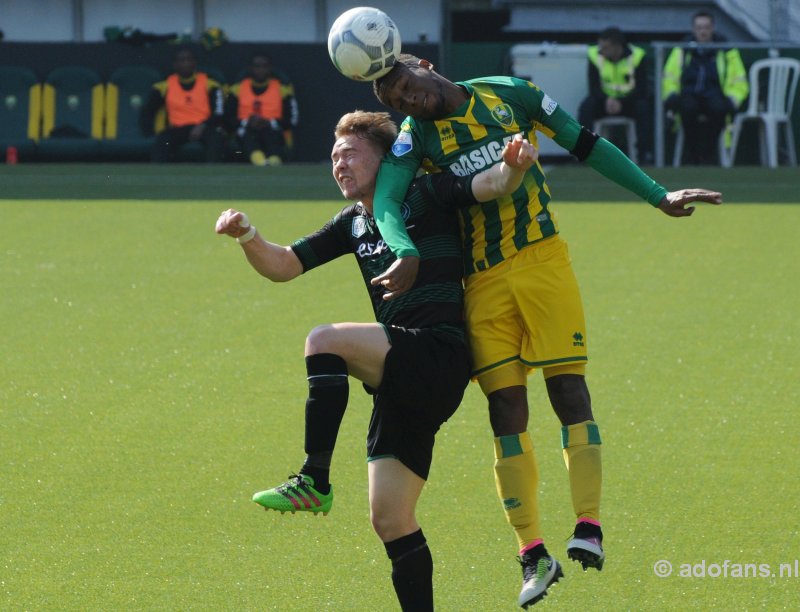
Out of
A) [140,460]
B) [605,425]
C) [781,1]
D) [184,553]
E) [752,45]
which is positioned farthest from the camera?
[781,1]

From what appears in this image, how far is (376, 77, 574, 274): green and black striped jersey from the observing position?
5.10 m

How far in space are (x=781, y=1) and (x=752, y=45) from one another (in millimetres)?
2414

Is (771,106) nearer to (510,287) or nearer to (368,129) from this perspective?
(510,287)

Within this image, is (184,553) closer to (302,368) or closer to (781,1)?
(302,368)

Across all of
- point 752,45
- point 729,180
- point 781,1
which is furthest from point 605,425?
point 781,1

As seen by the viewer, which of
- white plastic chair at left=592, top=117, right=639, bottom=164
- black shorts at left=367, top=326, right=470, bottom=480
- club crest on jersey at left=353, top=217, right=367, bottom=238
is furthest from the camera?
white plastic chair at left=592, top=117, right=639, bottom=164

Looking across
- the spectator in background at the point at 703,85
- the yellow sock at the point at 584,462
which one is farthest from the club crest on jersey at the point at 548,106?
the spectator in background at the point at 703,85

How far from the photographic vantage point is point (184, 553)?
5758 millimetres

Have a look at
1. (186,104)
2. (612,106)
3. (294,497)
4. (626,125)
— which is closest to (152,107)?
(186,104)

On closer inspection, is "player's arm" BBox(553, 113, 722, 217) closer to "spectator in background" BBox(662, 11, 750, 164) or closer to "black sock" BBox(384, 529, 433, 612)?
"black sock" BBox(384, 529, 433, 612)

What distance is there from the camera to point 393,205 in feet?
15.9

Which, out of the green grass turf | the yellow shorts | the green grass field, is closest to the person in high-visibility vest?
the green grass turf

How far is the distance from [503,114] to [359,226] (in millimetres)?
645

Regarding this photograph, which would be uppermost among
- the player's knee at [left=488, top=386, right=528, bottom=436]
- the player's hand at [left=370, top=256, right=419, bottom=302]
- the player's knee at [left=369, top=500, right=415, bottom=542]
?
the player's hand at [left=370, top=256, right=419, bottom=302]
